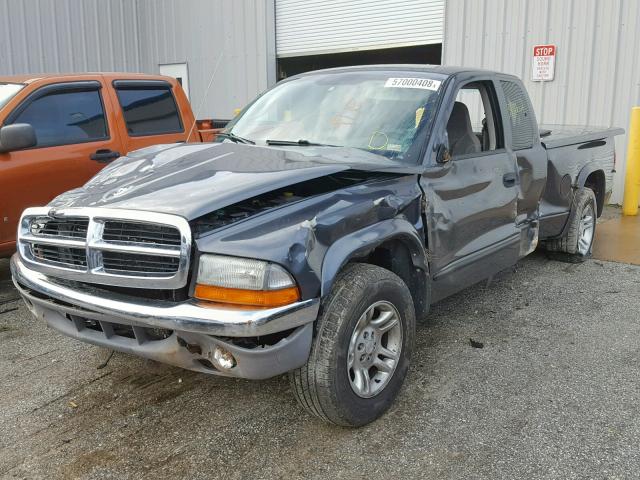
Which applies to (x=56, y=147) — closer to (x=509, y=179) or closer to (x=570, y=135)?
(x=509, y=179)

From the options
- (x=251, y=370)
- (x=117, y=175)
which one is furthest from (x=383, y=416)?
(x=117, y=175)

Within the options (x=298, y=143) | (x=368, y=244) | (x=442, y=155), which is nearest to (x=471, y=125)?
(x=442, y=155)

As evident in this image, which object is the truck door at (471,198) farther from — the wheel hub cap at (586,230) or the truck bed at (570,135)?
the wheel hub cap at (586,230)

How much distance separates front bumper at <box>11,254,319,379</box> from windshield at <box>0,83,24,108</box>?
2884 millimetres

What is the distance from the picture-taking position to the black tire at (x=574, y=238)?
581 centimetres

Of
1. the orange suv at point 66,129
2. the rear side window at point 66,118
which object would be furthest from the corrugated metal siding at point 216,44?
the rear side window at point 66,118

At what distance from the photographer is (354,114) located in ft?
12.4

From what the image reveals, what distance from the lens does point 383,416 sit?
310 centimetres

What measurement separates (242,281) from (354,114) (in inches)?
67.9

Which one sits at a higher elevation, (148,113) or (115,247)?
(148,113)

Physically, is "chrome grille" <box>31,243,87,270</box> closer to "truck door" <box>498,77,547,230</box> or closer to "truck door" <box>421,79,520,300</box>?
"truck door" <box>421,79,520,300</box>

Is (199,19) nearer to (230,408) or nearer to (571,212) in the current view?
(571,212)

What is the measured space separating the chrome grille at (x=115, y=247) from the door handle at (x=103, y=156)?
2.51 m

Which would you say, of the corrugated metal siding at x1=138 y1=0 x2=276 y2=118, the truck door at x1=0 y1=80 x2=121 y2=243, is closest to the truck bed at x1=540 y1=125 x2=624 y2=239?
the truck door at x1=0 y1=80 x2=121 y2=243
